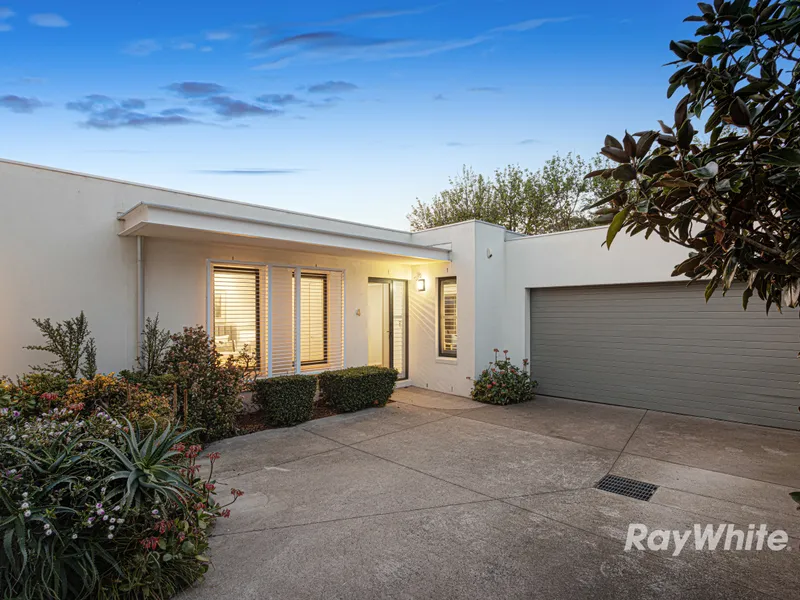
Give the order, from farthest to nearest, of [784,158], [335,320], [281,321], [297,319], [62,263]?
[335,320]
[297,319]
[281,321]
[62,263]
[784,158]

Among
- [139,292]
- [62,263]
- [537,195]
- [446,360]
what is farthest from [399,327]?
[537,195]

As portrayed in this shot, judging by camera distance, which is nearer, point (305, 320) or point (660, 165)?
point (660, 165)

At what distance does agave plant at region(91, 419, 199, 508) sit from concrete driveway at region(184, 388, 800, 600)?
68 cm

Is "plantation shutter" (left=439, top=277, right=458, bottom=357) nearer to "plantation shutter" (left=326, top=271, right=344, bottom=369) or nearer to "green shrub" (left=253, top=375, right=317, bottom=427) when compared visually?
"plantation shutter" (left=326, top=271, right=344, bottom=369)

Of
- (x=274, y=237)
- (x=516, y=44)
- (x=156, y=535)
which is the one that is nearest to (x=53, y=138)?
(x=274, y=237)

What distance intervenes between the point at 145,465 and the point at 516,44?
850 centimetres

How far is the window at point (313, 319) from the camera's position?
27.9 ft

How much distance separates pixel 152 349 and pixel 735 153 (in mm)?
6908

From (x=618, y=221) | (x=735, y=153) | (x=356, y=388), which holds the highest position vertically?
(x=735, y=153)

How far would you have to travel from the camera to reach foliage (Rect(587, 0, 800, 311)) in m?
1.80

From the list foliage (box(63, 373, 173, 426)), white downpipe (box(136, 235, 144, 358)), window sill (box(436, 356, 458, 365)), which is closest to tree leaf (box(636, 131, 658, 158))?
foliage (box(63, 373, 173, 426))

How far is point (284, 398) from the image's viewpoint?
683 centimetres
